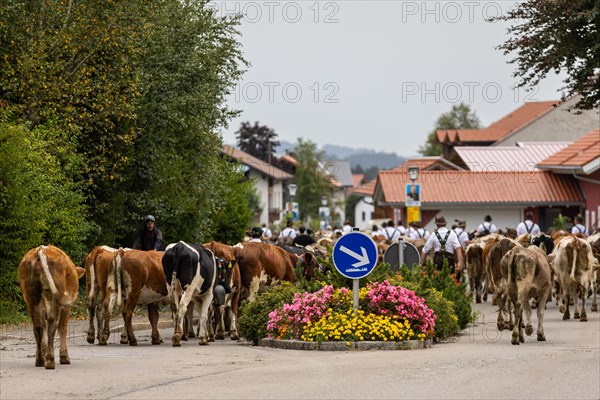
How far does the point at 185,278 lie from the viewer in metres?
19.8

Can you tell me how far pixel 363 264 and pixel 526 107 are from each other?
92304mm

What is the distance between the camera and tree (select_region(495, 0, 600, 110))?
30156 mm

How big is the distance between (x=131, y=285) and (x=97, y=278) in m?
0.58

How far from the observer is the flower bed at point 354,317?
19.0 meters

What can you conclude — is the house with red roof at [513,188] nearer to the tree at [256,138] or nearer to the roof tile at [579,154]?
the roof tile at [579,154]

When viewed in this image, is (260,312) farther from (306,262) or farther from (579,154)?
(579,154)

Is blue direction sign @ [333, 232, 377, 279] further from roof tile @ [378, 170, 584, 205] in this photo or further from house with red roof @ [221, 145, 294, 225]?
house with red roof @ [221, 145, 294, 225]

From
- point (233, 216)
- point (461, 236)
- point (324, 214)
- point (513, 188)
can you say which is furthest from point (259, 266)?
point (324, 214)

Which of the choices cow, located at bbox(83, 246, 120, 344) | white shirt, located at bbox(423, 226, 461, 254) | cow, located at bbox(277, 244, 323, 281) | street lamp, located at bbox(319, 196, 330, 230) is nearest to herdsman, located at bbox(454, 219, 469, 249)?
white shirt, located at bbox(423, 226, 461, 254)

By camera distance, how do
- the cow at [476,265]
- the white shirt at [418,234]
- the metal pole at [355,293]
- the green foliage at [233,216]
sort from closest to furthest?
the metal pole at [355,293] → the cow at [476,265] → the white shirt at [418,234] → the green foliage at [233,216]

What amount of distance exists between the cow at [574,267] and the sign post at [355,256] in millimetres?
7441

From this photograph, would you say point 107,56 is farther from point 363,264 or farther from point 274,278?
point 363,264

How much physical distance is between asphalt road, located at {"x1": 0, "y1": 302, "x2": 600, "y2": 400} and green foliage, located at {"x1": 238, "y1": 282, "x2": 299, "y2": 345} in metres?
0.26

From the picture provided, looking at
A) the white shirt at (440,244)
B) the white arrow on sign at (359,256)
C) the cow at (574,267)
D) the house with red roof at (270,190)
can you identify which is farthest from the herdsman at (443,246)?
the house with red roof at (270,190)
